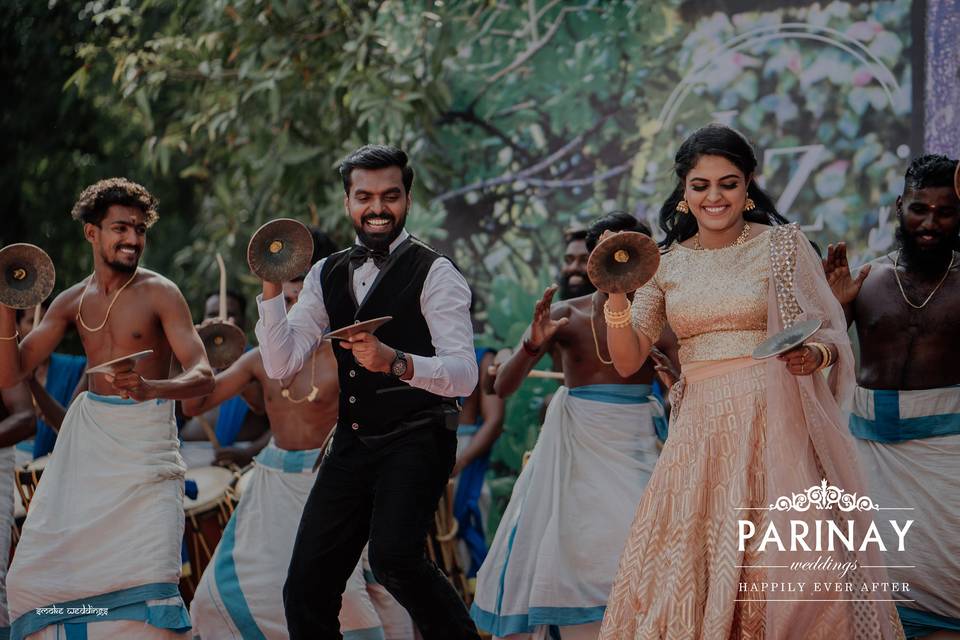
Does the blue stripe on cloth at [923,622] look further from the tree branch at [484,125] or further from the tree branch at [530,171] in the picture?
the tree branch at [484,125]

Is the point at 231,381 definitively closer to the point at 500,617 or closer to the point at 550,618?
the point at 500,617

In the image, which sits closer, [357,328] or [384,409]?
[357,328]

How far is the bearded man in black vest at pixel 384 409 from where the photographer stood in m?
5.03

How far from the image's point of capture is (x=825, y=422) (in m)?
4.61

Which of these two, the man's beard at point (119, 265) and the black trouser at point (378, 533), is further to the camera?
the man's beard at point (119, 265)

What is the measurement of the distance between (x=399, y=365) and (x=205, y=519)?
130 inches

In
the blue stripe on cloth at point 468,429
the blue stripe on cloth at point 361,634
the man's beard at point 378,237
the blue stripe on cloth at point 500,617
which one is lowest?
the blue stripe on cloth at point 361,634

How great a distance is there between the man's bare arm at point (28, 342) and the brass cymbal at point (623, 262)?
2838 mm

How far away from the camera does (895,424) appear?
5.99 metres

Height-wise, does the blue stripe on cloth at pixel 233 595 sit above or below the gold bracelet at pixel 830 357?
below

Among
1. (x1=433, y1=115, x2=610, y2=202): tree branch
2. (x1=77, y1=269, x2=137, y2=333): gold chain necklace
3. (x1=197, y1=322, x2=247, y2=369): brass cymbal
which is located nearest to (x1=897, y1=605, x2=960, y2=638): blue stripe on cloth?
(x1=197, y1=322, x2=247, y2=369): brass cymbal

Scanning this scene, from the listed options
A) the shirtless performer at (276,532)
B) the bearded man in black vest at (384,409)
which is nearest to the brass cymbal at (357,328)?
the bearded man in black vest at (384,409)

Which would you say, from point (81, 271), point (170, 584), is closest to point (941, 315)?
point (170, 584)

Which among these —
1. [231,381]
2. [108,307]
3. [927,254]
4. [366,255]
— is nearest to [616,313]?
[366,255]
